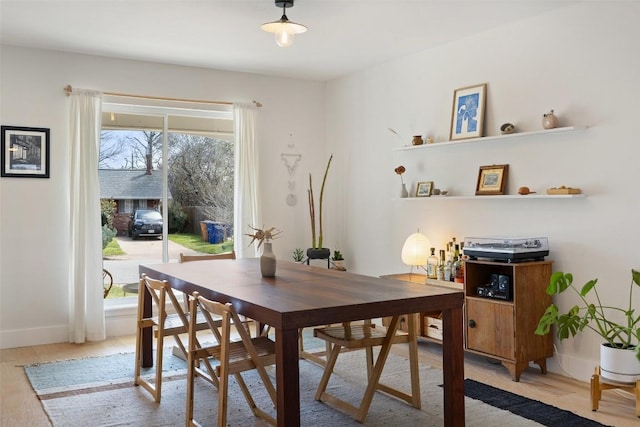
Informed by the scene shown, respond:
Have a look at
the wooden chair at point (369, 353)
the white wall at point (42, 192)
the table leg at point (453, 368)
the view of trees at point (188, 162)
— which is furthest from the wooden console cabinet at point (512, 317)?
the white wall at point (42, 192)

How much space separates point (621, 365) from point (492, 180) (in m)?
1.69

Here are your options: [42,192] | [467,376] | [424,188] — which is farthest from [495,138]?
[42,192]

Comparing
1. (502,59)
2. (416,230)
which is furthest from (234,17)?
(416,230)

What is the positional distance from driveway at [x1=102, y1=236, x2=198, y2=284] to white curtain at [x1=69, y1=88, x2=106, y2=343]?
0.33 meters

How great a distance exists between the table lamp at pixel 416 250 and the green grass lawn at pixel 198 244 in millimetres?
2029

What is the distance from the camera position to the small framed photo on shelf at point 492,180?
4578 millimetres

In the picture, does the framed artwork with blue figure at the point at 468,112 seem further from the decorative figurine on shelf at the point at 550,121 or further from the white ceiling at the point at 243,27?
the decorative figurine on shelf at the point at 550,121

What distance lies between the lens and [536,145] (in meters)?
4.37

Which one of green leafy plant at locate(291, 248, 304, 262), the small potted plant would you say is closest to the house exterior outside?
green leafy plant at locate(291, 248, 304, 262)

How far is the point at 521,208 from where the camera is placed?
4.48 metres

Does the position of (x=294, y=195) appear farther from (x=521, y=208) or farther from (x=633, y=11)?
(x=633, y=11)

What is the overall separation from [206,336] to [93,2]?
9.91 ft

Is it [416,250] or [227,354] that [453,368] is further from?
[416,250]

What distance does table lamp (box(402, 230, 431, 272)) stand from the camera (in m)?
5.14
